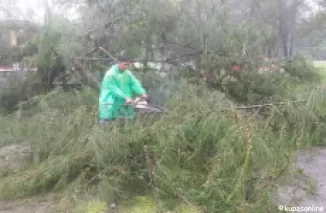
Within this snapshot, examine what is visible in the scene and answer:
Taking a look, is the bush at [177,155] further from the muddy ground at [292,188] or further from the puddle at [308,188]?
the puddle at [308,188]

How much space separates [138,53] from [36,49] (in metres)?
2.05

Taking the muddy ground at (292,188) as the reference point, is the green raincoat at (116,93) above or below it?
above

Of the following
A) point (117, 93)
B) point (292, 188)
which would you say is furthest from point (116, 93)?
point (292, 188)

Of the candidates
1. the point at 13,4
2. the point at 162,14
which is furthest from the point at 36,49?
the point at 162,14

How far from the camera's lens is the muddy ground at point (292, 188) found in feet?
13.4

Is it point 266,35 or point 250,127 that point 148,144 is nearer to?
point 250,127

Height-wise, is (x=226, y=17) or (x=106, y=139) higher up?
(x=226, y=17)

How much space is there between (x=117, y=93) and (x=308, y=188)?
2530 mm

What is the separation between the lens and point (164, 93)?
6566 mm

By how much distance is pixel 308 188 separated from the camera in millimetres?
4418

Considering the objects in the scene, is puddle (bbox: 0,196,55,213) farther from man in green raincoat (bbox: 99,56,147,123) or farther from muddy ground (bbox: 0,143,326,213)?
man in green raincoat (bbox: 99,56,147,123)

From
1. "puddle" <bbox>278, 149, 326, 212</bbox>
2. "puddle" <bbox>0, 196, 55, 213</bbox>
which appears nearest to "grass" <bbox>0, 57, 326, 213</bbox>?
"puddle" <bbox>0, 196, 55, 213</bbox>

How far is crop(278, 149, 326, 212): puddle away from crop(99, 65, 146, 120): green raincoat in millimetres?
1925

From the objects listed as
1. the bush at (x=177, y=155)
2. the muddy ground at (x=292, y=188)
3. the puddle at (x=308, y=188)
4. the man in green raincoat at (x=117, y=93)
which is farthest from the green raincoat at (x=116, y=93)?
the puddle at (x=308, y=188)
